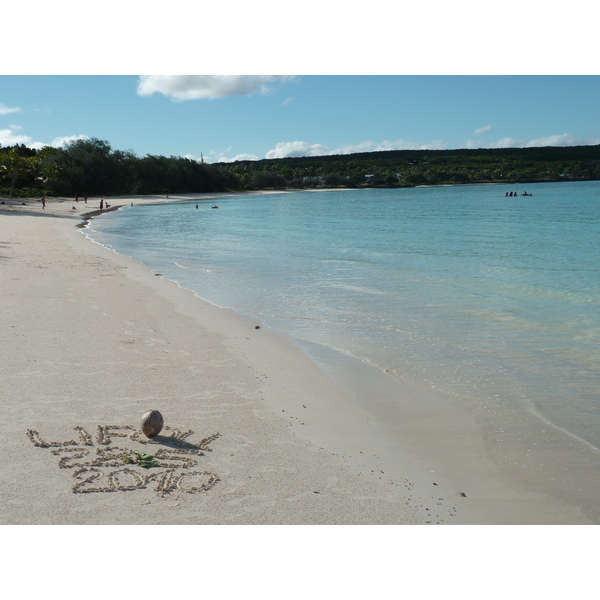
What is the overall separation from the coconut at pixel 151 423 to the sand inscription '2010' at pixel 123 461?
0.19 ft

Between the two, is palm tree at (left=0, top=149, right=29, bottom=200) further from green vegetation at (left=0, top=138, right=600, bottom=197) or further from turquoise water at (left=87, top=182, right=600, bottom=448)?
turquoise water at (left=87, top=182, right=600, bottom=448)

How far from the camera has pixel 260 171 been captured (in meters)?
146

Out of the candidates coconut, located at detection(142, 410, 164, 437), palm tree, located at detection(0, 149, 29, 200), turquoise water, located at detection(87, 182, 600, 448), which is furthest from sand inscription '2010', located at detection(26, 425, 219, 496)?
palm tree, located at detection(0, 149, 29, 200)

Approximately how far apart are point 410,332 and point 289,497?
5923 mm

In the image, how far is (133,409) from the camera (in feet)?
18.2

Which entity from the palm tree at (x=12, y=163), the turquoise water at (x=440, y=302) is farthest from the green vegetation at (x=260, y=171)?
the turquoise water at (x=440, y=302)

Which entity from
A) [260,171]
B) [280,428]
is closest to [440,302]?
[280,428]

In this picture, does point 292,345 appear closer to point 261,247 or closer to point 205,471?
point 205,471

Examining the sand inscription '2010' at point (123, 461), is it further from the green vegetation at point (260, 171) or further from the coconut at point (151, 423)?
the green vegetation at point (260, 171)

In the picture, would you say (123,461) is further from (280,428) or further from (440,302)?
(440,302)

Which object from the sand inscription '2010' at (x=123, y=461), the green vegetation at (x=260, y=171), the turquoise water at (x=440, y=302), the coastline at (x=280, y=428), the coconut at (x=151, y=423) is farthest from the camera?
the green vegetation at (x=260, y=171)

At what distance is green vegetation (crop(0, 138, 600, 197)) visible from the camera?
259 ft

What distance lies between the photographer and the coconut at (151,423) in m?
4.86

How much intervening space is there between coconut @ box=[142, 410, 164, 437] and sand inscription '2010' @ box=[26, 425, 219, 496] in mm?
58
